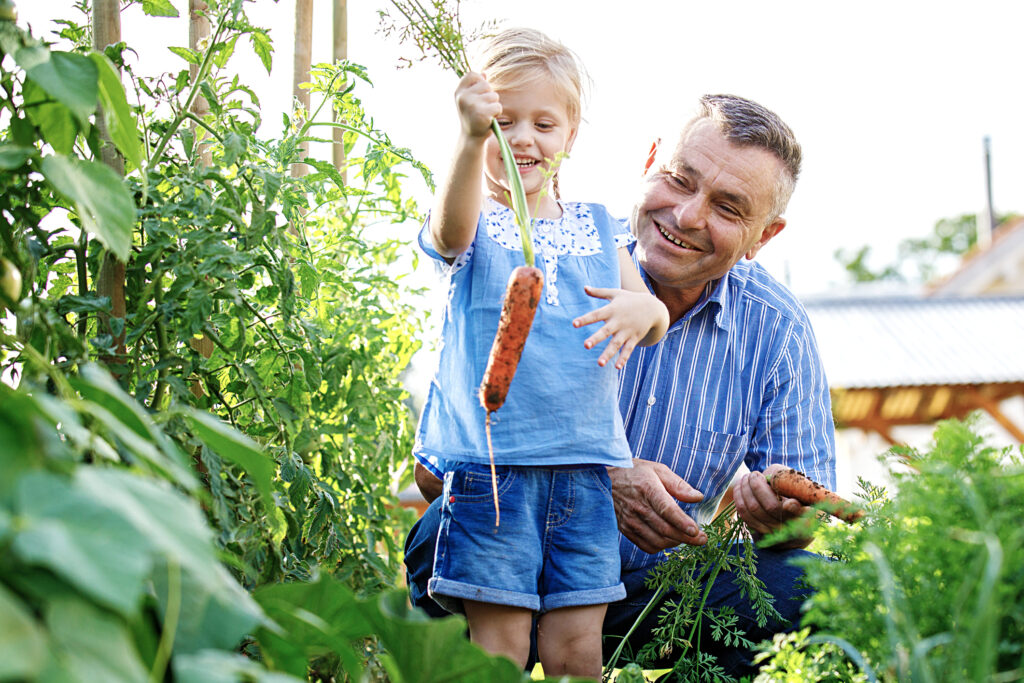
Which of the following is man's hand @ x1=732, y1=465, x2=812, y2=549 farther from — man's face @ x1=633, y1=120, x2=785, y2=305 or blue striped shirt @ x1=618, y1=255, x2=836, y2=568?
man's face @ x1=633, y1=120, x2=785, y2=305

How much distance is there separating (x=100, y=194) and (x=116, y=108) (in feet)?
0.49

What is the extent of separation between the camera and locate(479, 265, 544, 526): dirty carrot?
1.50 meters

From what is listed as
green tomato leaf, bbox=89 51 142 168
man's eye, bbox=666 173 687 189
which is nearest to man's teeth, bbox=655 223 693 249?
man's eye, bbox=666 173 687 189

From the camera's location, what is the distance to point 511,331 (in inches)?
60.3

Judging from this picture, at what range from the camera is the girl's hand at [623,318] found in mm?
1573

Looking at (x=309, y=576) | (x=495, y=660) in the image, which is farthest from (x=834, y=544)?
(x=309, y=576)

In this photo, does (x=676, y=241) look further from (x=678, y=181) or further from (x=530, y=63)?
(x=530, y=63)

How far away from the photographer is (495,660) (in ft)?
2.98

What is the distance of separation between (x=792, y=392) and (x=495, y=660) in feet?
5.81

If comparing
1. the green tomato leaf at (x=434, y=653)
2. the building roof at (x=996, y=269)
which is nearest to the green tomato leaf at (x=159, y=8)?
the green tomato leaf at (x=434, y=653)

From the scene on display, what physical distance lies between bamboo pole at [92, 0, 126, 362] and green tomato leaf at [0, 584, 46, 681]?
0.89m

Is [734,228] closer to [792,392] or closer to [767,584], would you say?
[792,392]

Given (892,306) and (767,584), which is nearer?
(767,584)

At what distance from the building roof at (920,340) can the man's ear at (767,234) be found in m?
9.48
